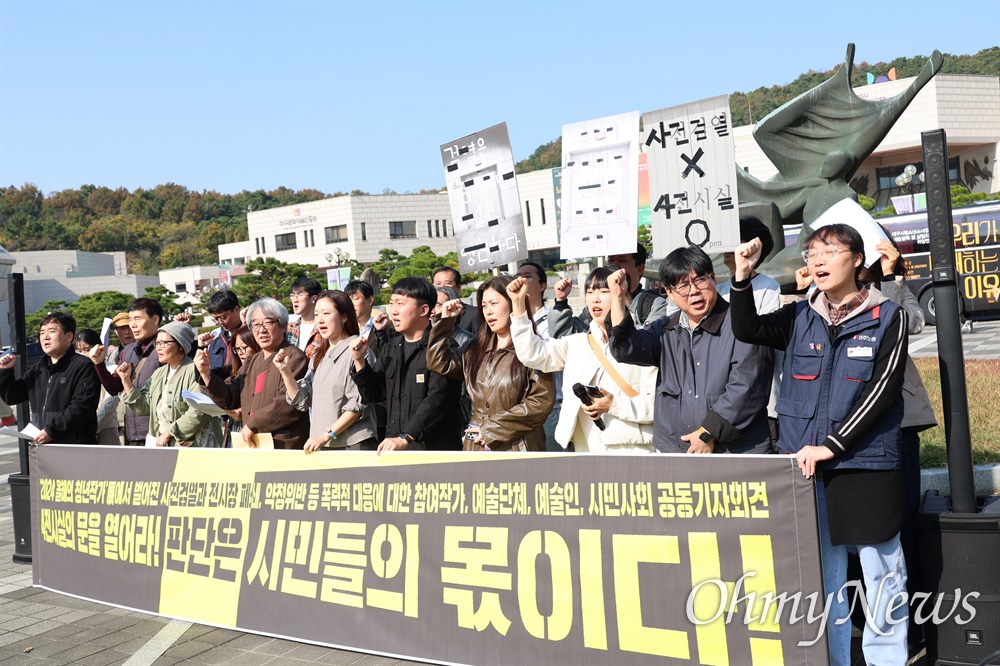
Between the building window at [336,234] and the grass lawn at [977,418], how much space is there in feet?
218

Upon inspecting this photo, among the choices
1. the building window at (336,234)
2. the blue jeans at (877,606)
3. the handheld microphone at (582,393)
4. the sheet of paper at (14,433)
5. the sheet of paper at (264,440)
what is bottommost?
the blue jeans at (877,606)

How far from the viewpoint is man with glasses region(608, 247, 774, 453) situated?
388cm

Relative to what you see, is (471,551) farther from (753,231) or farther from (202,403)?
(202,403)

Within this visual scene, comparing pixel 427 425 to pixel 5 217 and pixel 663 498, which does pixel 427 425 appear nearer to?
pixel 663 498

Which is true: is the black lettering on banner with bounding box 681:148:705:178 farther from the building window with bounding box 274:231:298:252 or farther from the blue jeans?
the building window with bounding box 274:231:298:252

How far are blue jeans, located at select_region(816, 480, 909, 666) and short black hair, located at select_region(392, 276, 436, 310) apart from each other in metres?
2.53

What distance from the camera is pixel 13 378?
6.98 m

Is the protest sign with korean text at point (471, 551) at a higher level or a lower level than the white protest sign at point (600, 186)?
lower

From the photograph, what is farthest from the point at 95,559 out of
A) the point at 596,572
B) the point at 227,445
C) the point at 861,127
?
the point at 861,127

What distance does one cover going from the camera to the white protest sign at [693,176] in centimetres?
483

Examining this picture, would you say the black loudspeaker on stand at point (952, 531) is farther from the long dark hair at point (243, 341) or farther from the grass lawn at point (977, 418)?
the long dark hair at point (243, 341)

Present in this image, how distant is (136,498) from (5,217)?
11945 cm

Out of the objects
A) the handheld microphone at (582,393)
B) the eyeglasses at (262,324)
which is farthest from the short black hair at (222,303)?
the handheld microphone at (582,393)

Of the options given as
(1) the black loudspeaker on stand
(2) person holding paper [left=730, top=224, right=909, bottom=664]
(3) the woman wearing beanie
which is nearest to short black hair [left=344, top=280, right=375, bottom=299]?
(3) the woman wearing beanie
